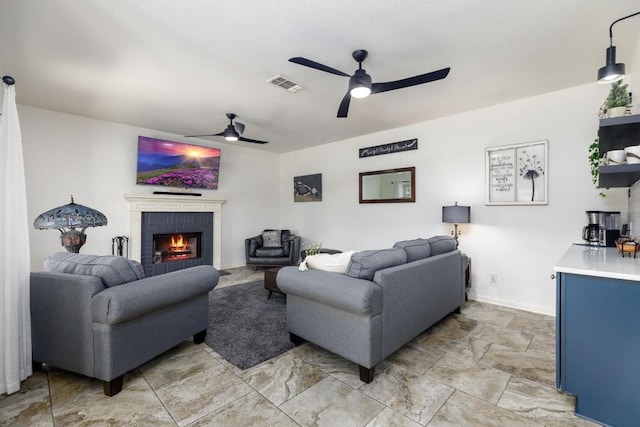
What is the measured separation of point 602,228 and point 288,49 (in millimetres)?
3461

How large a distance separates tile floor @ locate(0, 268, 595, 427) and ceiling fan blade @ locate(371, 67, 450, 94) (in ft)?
7.61

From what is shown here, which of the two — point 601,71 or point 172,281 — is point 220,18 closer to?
point 172,281

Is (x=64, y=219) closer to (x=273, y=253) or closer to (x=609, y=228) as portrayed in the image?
(x=273, y=253)

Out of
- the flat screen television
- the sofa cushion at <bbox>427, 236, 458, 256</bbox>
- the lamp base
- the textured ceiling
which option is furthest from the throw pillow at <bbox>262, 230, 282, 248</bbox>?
the sofa cushion at <bbox>427, 236, 458, 256</bbox>

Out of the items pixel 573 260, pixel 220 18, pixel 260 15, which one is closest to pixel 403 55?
pixel 260 15

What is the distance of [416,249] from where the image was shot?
8.67 ft

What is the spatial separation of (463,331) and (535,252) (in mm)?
1517

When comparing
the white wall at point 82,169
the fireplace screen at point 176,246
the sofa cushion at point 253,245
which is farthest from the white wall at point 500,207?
the white wall at point 82,169

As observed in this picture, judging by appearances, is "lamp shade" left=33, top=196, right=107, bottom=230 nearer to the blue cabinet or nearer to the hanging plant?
the blue cabinet

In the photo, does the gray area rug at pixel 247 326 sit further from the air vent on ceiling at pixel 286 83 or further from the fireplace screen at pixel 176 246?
the air vent on ceiling at pixel 286 83

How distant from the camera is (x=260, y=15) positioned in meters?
2.11

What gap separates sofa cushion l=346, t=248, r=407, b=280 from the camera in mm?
2138

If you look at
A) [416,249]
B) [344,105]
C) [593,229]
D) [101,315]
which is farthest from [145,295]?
[593,229]

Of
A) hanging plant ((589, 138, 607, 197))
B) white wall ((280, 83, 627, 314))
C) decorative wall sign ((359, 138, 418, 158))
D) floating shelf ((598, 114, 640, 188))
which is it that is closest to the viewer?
floating shelf ((598, 114, 640, 188))
